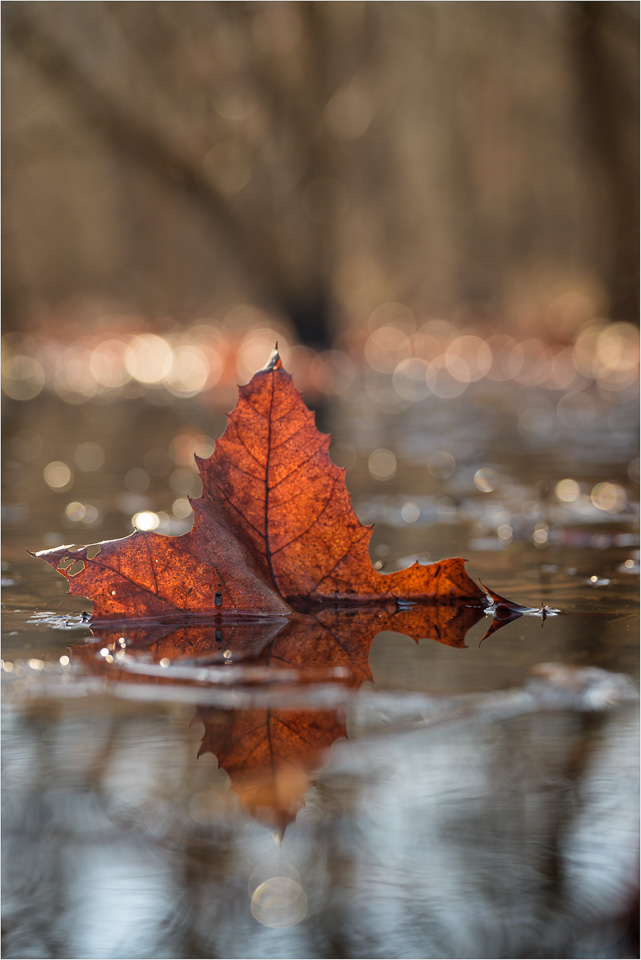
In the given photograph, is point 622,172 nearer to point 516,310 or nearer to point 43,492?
point 516,310

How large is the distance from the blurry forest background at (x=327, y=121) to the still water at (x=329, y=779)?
785 centimetres

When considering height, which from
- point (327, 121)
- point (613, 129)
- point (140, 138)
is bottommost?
point (327, 121)

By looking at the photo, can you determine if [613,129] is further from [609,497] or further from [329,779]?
[329,779]

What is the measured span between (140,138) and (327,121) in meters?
2.01

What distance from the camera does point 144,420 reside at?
6492 millimetres

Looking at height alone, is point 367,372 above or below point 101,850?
above

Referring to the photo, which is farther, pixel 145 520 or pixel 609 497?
pixel 609 497

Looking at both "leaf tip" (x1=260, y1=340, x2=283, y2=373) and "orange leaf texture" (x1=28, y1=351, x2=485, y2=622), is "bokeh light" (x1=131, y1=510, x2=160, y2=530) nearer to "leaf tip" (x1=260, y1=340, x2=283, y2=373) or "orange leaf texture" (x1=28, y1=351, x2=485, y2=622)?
"orange leaf texture" (x1=28, y1=351, x2=485, y2=622)

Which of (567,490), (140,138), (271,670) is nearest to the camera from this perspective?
(271,670)

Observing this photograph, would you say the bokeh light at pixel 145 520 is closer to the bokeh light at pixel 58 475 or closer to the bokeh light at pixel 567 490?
the bokeh light at pixel 58 475

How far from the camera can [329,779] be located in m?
1.04

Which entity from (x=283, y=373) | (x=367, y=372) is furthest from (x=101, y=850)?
(x=367, y=372)

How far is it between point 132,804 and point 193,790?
2.2 inches

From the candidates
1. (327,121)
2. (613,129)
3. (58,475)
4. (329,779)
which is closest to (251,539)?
(329,779)
